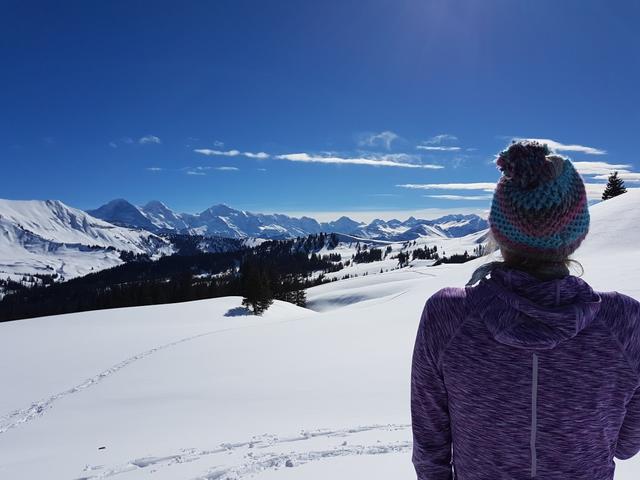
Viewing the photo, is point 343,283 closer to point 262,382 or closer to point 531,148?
point 262,382

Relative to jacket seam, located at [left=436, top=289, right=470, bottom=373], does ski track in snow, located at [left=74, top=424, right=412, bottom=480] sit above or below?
below

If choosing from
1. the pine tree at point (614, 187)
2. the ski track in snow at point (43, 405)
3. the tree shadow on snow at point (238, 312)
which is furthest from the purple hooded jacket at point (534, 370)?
the pine tree at point (614, 187)

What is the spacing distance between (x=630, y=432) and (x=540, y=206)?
1.41 meters

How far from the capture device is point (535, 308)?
160 centimetres

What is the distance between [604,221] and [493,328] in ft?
193

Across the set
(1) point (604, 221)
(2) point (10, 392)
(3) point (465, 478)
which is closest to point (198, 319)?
(2) point (10, 392)

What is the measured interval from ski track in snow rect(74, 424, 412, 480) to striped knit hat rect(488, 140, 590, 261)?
23.0 ft

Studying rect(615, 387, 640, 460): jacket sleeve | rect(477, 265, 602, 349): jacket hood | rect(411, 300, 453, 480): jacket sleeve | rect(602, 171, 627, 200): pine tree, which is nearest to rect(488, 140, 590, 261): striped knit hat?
rect(477, 265, 602, 349): jacket hood

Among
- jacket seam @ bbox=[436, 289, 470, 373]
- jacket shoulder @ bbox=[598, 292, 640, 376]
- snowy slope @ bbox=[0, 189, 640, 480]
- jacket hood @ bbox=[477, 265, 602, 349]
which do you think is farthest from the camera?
snowy slope @ bbox=[0, 189, 640, 480]

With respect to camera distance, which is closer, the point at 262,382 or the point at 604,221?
the point at 262,382

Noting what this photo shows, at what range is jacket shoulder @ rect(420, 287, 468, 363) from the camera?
5.98 feet

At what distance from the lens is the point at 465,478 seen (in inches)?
80.0

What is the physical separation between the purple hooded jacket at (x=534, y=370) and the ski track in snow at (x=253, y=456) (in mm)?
6354

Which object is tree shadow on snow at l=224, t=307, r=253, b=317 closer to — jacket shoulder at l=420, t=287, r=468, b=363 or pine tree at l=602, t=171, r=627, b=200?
jacket shoulder at l=420, t=287, r=468, b=363
